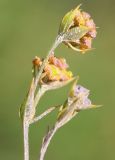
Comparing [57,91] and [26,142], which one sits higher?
[57,91]

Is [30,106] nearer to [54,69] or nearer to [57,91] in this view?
[54,69]

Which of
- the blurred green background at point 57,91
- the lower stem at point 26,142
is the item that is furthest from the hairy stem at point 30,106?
the blurred green background at point 57,91

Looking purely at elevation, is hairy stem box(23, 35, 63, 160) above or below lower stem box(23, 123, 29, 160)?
above

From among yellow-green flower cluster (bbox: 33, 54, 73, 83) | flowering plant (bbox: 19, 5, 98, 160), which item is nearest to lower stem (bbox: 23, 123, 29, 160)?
flowering plant (bbox: 19, 5, 98, 160)

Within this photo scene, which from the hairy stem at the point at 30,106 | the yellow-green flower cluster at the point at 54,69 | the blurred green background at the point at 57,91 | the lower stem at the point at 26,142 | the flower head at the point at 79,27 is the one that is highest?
the blurred green background at the point at 57,91

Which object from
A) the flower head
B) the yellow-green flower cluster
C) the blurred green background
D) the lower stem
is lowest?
the lower stem

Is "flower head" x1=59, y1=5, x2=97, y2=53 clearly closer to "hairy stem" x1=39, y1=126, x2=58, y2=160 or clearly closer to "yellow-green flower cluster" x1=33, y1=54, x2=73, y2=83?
"yellow-green flower cluster" x1=33, y1=54, x2=73, y2=83

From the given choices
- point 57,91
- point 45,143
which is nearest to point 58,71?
point 45,143

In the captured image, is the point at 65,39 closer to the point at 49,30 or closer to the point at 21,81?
the point at 21,81

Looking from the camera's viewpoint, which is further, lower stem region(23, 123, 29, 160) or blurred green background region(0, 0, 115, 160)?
blurred green background region(0, 0, 115, 160)

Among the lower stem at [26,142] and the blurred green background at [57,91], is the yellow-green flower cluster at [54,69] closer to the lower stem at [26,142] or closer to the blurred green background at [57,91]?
the lower stem at [26,142]
